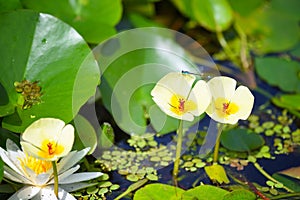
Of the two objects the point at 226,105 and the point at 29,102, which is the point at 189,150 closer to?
the point at 226,105

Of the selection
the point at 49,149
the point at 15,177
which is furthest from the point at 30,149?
the point at 15,177

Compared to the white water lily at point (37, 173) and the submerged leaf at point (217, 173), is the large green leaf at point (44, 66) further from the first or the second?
the submerged leaf at point (217, 173)

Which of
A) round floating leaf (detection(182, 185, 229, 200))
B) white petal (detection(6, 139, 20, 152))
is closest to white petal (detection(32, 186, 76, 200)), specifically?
white petal (detection(6, 139, 20, 152))

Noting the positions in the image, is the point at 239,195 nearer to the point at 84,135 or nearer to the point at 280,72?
the point at 84,135

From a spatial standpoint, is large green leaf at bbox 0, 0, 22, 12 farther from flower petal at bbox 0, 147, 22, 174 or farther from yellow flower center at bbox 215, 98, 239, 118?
yellow flower center at bbox 215, 98, 239, 118

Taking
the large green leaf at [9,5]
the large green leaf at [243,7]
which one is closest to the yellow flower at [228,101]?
the large green leaf at [9,5]

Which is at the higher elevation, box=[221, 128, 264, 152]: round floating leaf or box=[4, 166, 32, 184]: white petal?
box=[4, 166, 32, 184]: white petal
